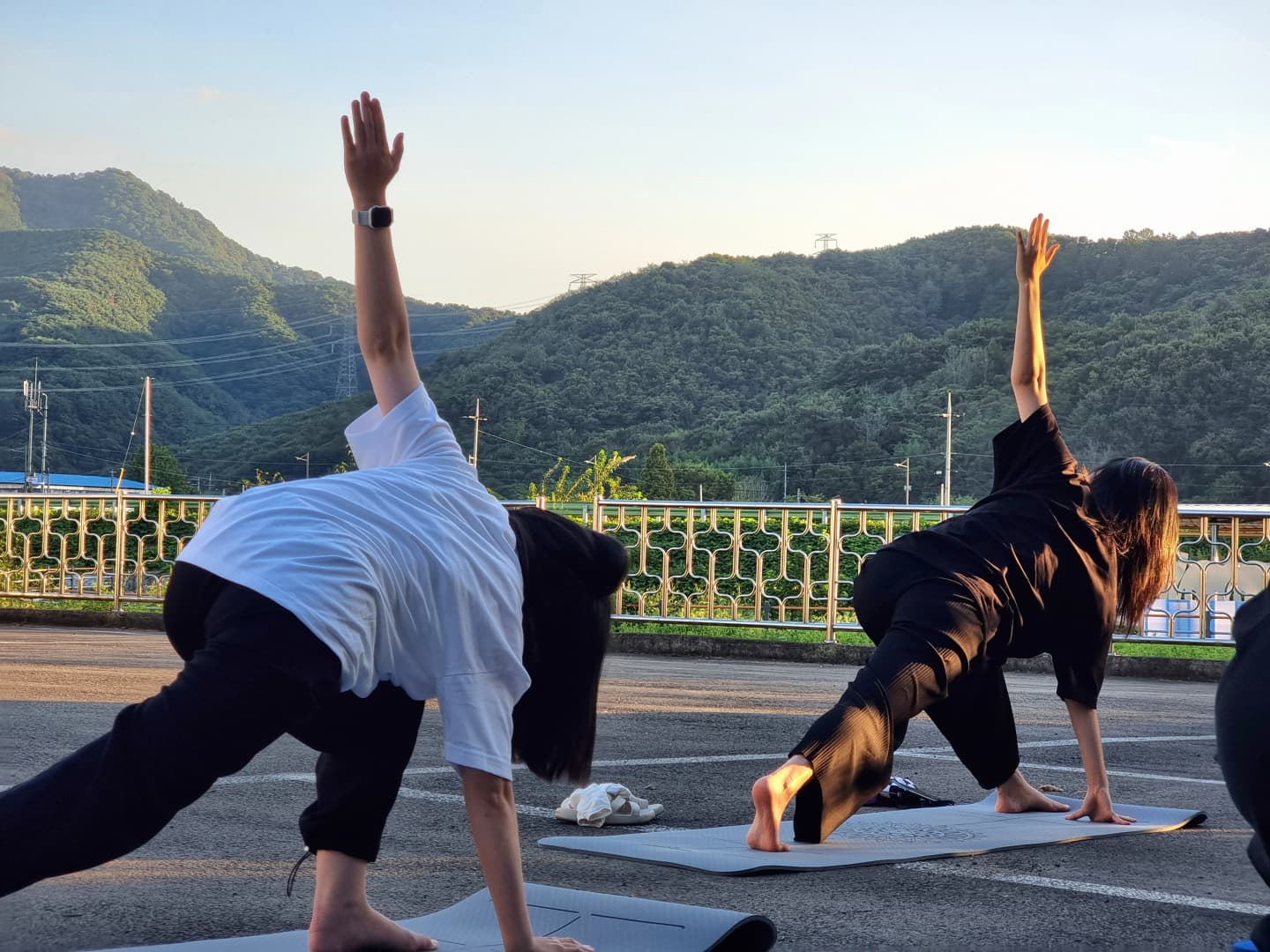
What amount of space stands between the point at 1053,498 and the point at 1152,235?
11657 cm

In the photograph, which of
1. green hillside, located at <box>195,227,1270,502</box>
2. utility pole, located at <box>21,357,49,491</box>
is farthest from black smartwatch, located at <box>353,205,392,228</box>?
green hillside, located at <box>195,227,1270,502</box>

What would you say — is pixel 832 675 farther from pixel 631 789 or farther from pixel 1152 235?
pixel 1152 235

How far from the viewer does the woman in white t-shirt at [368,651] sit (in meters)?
2.15

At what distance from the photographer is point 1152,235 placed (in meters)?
112

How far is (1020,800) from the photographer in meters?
5.01

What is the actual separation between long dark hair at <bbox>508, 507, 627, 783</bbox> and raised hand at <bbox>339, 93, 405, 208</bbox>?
2.39 ft

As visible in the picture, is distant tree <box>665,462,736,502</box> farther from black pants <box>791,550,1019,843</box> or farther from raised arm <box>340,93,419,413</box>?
raised arm <box>340,93,419,413</box>

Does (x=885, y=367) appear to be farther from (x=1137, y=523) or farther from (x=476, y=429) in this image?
(x=1137, y=523)

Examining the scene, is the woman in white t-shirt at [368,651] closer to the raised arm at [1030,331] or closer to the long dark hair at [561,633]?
the long dark hair at [561,633]

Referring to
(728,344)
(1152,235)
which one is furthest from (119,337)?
(1152,235)

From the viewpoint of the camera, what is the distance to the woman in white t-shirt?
2.15m

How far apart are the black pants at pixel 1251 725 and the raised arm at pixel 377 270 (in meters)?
1.61

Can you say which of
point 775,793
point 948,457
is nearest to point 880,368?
point 948,457

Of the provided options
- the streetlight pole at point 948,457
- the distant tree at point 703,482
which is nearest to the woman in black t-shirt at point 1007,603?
the distant tree at point 703,482
